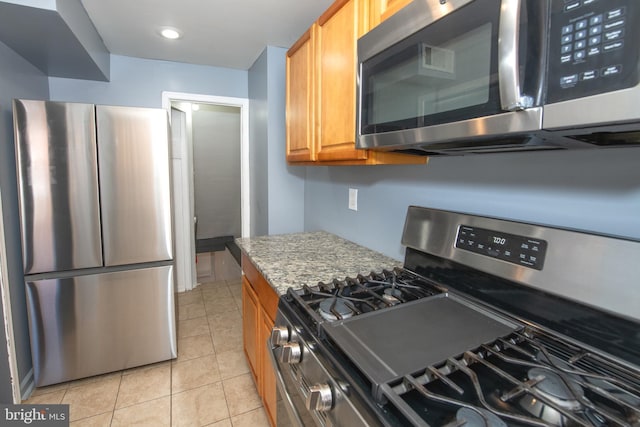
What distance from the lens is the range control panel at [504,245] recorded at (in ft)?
2.67

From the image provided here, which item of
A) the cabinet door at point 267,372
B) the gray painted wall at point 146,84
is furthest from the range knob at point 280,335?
the gray painted wall at point 146,84

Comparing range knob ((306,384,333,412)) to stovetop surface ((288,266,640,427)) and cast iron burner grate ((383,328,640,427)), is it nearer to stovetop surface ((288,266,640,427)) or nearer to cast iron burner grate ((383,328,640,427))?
stovetop surface ((288,266,640,427))

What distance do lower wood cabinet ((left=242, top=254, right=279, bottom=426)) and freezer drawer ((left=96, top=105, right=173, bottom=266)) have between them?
0.66 m

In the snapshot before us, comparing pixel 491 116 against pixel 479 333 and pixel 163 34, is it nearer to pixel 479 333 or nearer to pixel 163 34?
pixel 479 333

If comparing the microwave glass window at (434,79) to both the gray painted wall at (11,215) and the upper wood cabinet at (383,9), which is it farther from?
the gray painted wall at (11,215)

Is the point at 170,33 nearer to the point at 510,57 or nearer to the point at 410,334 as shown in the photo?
the point at 510,57

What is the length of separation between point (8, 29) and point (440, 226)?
7.57 feet

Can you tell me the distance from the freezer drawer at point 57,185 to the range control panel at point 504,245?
2.03 meters

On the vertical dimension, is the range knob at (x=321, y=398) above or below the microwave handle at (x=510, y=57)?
below

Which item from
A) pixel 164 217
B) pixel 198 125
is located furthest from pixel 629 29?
pixel 198 125

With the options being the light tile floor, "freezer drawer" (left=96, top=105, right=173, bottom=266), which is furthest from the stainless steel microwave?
the light tile floor

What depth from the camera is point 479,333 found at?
2.69ft

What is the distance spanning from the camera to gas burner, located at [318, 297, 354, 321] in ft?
3.02

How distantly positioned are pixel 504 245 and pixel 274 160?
6.50ft
